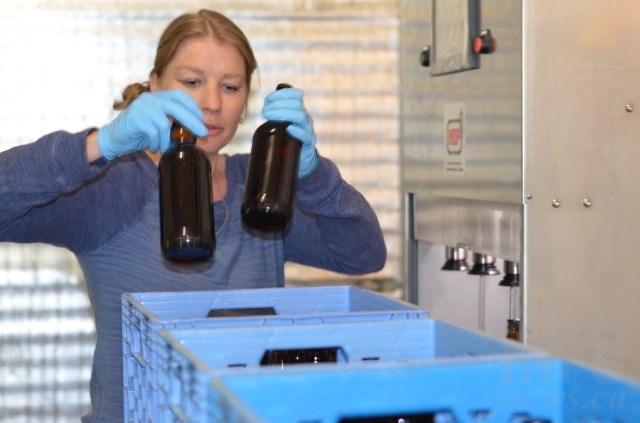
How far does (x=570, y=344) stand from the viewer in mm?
1686

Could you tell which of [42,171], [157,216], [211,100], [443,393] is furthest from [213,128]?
[443,393]

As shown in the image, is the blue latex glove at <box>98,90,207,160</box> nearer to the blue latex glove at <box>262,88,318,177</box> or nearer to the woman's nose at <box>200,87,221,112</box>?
the blue latex glove at <box>262,88,318,177</box>

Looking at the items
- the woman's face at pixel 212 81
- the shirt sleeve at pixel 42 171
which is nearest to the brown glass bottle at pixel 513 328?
the woman's face at pixel 212 81

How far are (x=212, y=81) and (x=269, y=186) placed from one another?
21.5 inches

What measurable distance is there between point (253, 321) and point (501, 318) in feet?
4.25

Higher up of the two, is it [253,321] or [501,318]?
[253,321]

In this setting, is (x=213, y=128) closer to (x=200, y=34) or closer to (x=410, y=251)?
(x=200, y=34)

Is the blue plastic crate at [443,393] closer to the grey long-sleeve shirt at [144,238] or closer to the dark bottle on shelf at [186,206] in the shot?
the dark bottle on shelf at [186,206]

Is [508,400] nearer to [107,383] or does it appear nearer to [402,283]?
[107,383]

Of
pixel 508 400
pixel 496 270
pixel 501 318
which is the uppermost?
pixel 508 400

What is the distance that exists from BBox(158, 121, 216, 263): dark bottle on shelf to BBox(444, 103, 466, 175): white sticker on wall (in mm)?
960

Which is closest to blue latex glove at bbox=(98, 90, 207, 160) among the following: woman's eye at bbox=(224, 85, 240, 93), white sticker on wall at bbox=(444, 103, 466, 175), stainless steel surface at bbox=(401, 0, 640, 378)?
woman's eye at bbox=(224, 85, 240, 93)

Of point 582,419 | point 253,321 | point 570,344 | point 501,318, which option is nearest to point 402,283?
point 501,318

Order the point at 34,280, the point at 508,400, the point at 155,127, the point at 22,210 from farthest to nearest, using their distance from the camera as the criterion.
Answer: the point at 34,280 < the point at 22,210 < the point at 155,127 < the point at 508,400
